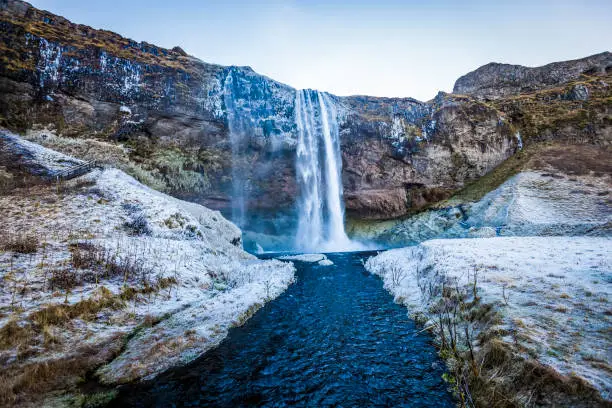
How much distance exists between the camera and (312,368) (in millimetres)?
5996

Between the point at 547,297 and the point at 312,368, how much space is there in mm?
5791

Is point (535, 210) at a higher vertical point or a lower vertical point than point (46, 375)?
higher

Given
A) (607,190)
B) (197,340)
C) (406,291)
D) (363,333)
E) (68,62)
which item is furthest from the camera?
(68,62)

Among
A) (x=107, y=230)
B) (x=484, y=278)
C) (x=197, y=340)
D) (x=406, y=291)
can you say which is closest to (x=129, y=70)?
(x=107, y=230)

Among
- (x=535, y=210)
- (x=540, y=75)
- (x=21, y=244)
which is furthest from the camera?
(x=540, y=75)

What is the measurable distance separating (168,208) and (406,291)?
1473 cm

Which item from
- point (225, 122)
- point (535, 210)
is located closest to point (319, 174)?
point (225, 122)

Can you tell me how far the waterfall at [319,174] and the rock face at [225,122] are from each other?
4.33 ft

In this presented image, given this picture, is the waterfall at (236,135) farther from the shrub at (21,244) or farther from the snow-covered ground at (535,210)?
the shrub at (21,244)

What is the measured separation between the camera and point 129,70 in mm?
29078

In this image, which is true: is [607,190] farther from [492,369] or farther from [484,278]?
[492,369]

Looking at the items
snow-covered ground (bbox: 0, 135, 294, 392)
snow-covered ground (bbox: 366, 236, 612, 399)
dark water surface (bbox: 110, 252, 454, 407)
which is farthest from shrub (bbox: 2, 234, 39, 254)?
snow-covered ground (bbox: 366, 236, 612, 399)

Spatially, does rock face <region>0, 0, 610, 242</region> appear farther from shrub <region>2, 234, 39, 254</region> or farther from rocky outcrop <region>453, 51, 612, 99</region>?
shrub <region>2, 234, 39, 254</region>

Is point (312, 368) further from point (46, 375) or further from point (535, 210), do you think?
point (535, 210)
